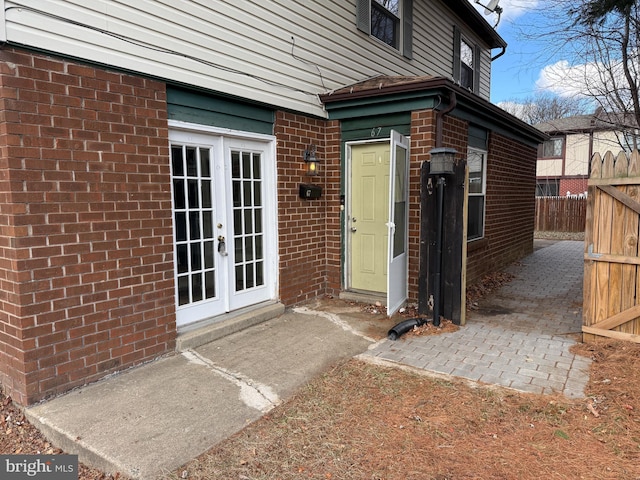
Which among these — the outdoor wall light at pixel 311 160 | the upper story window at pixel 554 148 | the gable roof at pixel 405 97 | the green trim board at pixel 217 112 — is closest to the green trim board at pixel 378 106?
the gable roof at pixel 405 97

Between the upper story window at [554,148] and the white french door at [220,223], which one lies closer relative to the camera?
the white french door at [220,223]

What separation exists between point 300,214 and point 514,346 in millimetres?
3167

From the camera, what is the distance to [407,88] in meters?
5.44

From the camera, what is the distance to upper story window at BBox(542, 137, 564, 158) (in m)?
25.6

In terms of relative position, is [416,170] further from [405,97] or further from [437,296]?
[437,296]

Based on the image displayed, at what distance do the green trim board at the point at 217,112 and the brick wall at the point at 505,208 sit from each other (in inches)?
156

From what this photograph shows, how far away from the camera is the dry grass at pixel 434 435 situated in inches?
100.0

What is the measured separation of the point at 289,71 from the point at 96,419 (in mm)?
4506

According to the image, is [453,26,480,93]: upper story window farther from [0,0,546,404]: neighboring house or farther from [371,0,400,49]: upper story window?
[0,0,546,404]: neighboring house

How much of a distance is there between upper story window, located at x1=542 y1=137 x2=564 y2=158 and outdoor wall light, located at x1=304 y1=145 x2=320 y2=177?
79.8ft

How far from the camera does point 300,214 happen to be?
602 centimetres

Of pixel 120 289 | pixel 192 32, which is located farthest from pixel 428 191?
pixel 120 289

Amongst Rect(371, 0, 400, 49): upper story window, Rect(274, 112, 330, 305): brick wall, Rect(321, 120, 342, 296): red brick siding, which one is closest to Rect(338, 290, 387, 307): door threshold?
Rect(321, 120, 342, 296): red brick siding

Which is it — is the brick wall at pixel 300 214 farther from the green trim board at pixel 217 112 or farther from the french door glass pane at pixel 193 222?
the french door glass pane at pixel 193 222
